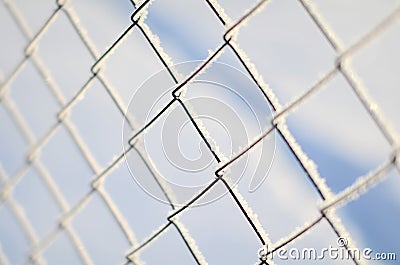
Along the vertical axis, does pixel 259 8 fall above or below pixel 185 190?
above

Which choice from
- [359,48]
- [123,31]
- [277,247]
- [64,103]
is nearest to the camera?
[359,48]

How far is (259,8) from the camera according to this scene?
0.56m

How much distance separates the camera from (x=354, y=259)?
0.53 m

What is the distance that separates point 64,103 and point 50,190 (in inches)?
8.7

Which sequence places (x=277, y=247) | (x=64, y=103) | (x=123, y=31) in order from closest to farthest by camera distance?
(x=277, y=247) → (x=123, y=31) → (x=64, y=103)

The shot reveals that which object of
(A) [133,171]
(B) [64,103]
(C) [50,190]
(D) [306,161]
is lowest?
(D) [306,161]

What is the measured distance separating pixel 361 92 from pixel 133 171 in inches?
18.4

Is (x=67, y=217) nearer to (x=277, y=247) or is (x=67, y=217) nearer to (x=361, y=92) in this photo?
(x=277, y=247)

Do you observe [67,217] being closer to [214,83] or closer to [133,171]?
[133,171]

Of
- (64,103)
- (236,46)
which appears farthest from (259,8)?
(64,103)

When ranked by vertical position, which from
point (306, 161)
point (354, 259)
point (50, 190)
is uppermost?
point (50, 190)

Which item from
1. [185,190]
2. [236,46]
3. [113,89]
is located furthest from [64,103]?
[236,46]

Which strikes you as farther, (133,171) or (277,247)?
(133,171)

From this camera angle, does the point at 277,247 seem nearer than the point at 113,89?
Yes
